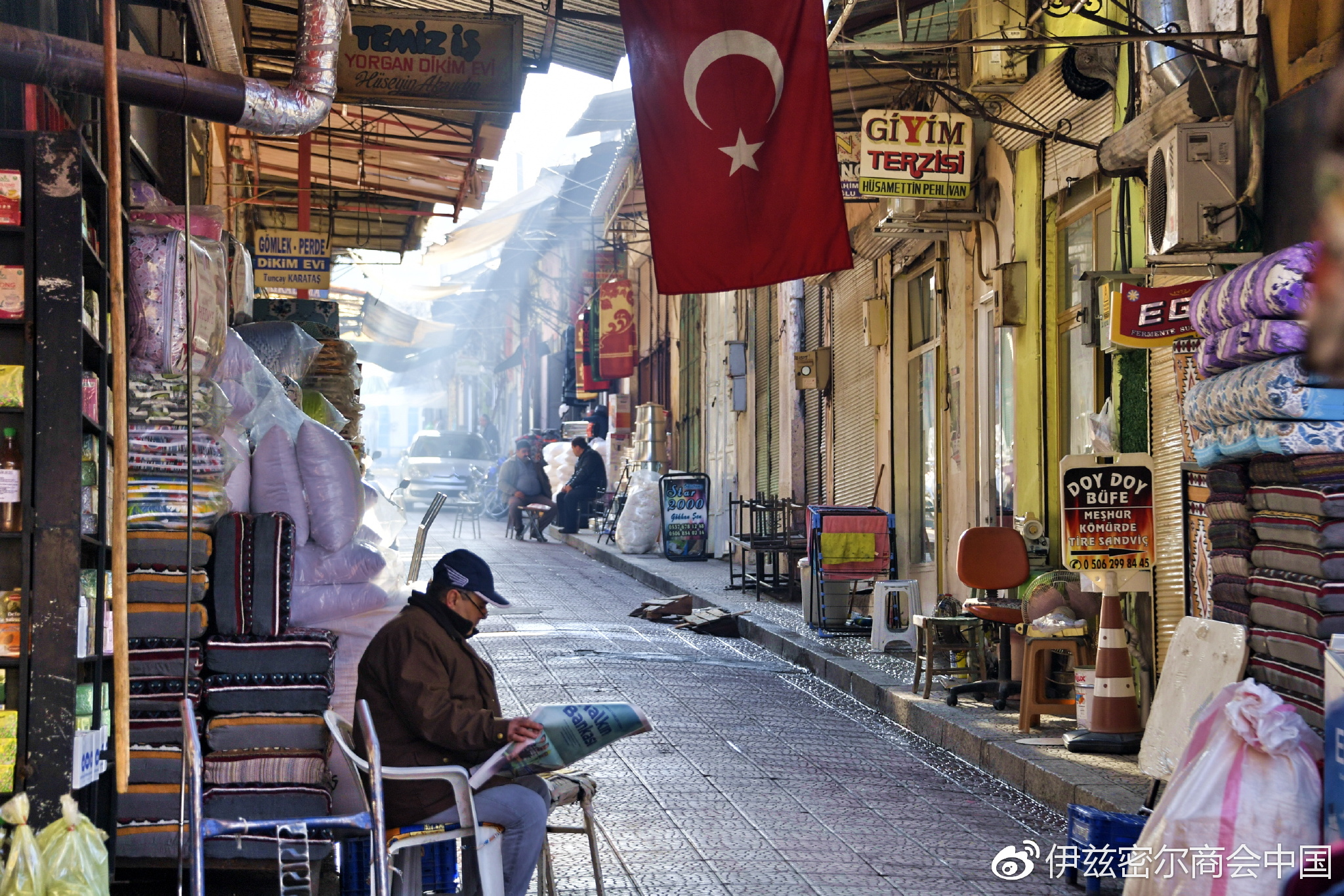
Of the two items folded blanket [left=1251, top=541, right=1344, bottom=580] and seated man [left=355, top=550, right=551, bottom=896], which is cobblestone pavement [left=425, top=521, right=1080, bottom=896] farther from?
folded blanket [left=1251, top=541, right=1344, bottom=580]

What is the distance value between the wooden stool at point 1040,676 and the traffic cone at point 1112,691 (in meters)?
0.61

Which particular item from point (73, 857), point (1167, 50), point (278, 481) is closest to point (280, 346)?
point (278, 481)

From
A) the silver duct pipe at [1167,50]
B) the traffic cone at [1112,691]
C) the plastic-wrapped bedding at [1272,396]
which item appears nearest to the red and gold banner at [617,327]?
the silver duct pipe at [1167,50]

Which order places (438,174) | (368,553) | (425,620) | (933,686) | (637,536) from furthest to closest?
(637,536) < (438,174) < (933,686) < (368,553) < (425,620)

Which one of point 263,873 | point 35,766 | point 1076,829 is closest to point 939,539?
point 1076,829

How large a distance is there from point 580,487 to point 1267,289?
83.0 ft

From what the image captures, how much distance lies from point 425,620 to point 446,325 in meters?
44.4

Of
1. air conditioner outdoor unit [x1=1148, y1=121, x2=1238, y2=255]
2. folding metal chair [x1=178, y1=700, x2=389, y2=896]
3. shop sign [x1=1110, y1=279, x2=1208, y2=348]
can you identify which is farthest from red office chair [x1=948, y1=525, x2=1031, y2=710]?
folding metal chair [x1=178, y1=700, x2=389, y2=896]

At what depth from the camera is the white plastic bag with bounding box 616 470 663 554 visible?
2409 centimetres

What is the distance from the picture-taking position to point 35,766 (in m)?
4.43

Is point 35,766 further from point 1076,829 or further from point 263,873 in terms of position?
point 1076,829

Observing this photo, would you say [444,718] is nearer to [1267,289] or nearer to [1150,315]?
[1267,289]

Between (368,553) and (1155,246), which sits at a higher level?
(1155,246)

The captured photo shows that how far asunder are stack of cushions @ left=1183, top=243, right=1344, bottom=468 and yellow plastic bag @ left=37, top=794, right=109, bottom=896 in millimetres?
3920
